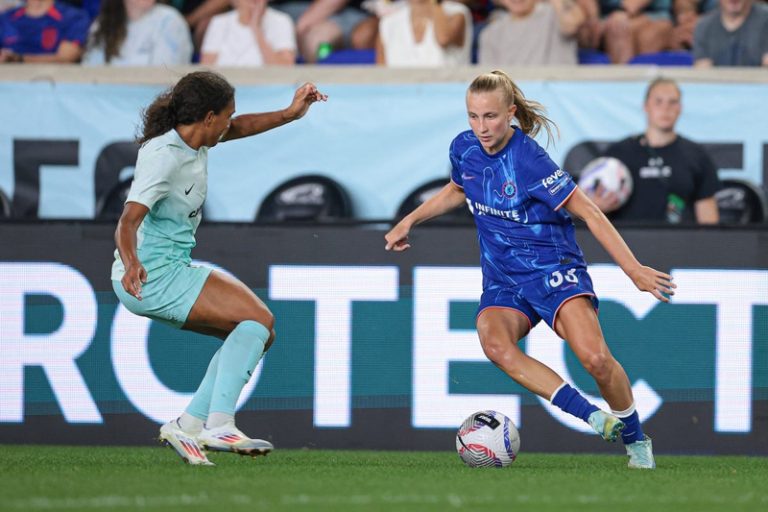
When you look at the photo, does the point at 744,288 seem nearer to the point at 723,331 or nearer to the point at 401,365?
the point at 723,331

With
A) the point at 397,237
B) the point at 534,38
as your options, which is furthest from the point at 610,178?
the point at 397,237

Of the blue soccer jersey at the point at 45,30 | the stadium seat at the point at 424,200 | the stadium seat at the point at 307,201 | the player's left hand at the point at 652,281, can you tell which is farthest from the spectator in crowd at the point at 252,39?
the player's left hand at the point at 652,281

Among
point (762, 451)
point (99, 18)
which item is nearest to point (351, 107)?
point (99, 18)

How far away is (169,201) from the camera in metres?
6.07

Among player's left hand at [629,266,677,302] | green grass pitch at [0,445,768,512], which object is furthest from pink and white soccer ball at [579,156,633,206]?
player's left hand at [629,266,677,302]

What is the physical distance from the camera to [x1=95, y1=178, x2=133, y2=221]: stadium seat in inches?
369

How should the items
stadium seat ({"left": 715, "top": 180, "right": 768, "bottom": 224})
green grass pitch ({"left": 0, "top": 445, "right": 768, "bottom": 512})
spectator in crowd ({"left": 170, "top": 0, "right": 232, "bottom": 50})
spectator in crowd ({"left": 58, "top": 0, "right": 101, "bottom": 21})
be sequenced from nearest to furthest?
green grass pitch ({"left": 0, "top": 445, "right": 768, "bottom": 512}), stadium seat ({"left": 715, "top": 180, "right": 768, "bottom": 224}), spectator in crowd ({"left": 170, "top": 0, "right": 232, "bottom": 50}), spectator in crowd ({"left": 58, "top": 0, "right": 101, "bottom": 21})

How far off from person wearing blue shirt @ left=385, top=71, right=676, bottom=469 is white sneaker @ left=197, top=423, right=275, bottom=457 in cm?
121

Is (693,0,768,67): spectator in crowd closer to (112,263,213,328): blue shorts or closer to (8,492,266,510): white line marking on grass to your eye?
(112,263,213,328): blue shorts

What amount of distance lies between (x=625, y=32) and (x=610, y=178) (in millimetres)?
2016

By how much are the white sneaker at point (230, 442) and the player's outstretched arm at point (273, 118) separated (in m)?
1.56

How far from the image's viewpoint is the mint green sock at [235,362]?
19.7 feet

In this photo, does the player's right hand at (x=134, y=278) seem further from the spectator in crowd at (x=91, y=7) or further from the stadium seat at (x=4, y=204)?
the spectator in crowd at (x=91, y=7)

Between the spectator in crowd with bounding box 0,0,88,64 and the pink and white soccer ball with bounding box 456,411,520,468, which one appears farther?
the spectator in crowd with bounding box 0,0,88,64
